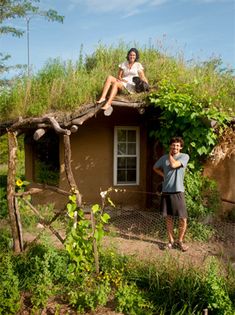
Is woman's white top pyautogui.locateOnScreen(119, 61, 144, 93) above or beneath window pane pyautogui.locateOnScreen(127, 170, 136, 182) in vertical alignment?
above

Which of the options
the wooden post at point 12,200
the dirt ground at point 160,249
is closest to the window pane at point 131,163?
the dirt ground at point 160,249

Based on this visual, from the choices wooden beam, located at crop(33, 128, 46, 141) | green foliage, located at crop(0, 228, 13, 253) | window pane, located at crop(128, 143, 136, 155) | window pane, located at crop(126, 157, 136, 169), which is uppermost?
wooden beam, located at crop(33, 128, 46, 141)

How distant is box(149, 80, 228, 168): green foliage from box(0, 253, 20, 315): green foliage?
4.26 meters

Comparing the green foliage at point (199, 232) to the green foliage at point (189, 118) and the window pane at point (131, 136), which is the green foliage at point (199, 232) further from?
the window pane at point (131, 136)

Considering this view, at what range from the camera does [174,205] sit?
6.83 m

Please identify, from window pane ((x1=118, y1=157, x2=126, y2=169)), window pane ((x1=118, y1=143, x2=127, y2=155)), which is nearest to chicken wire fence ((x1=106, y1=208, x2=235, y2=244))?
window pane ((x1=118, y1=157, x2=126, y2=169))

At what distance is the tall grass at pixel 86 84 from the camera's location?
8.60 metres

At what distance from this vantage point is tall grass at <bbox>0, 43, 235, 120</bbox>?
8602mm

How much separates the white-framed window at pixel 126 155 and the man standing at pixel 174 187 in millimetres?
3196

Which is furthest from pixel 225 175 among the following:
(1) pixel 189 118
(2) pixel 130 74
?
(2) pixel 130 74

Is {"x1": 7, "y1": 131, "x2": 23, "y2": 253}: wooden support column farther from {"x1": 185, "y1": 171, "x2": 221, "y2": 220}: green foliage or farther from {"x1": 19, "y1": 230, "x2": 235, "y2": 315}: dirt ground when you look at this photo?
{"x1": 185, "y1": 171, "x2": 221, "y2": 220}: green foliage

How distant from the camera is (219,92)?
8.38 metres

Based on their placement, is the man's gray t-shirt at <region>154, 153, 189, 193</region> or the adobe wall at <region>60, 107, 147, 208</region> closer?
the man's gray t-shirt at <region>154, 153, 189, 193</region>

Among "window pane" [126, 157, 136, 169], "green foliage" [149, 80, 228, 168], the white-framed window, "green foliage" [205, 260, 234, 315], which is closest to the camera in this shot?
"green foliage" [205, 260, 234, 315]
